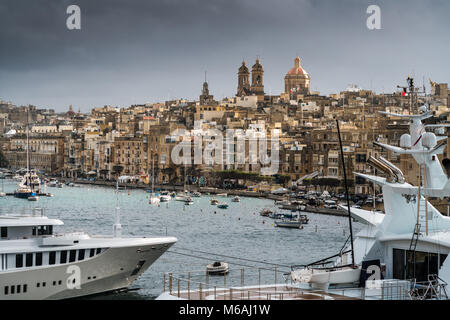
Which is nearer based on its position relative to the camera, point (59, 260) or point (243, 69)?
point (59, 260)

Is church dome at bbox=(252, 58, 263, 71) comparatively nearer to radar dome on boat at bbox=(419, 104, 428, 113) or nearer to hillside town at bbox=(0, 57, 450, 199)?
hillside town at bbox=(0, 57, 450, 199)

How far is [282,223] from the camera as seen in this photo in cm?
2981

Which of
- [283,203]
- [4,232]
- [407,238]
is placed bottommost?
[283,203]

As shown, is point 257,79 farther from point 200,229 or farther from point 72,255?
point 72,255

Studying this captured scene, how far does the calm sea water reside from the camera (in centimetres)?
2027

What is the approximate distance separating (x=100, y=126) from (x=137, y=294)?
60491 millimetres

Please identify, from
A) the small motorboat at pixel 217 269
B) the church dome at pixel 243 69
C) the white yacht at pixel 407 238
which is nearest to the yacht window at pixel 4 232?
the small motorboat at pixel 217 269

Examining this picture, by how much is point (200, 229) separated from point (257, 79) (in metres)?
51.4

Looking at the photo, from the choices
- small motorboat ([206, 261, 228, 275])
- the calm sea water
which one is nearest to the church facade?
the calm sea water

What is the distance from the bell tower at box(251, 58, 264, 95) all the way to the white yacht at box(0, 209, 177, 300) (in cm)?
6427

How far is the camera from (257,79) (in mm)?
79125

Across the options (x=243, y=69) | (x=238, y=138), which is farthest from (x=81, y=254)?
(x=243, y=69)
